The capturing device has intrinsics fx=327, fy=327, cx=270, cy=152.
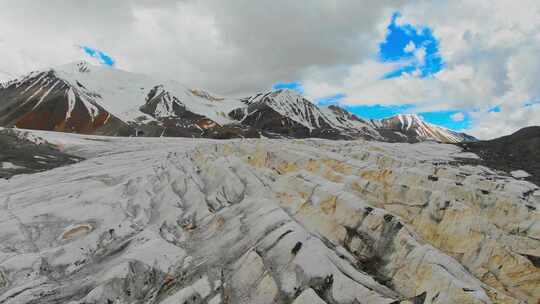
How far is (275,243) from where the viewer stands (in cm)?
1609

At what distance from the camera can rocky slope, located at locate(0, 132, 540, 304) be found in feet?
45.9

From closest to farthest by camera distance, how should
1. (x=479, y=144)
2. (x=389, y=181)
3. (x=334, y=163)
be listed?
(x=389, y=181)
(x=334, y=163)
(x=479, y=144)

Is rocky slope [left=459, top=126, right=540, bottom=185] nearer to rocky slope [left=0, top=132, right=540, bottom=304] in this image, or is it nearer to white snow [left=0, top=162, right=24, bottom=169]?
rocky slope [left=0, top=132, right=540, bottom=304]

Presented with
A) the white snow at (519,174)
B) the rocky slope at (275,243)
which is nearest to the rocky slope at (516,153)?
the white snow at (519,174)

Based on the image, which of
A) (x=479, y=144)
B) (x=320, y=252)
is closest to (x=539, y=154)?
(x=479, y=144)

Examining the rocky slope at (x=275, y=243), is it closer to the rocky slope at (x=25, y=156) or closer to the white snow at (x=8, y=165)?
the rocky slope at (x=25, y=156)

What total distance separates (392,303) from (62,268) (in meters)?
17.9

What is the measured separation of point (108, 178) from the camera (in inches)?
1549

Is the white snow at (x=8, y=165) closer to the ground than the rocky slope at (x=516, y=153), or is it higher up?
closer to the ground

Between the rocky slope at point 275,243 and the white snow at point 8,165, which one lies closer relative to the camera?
the rocky slope at point 275,243

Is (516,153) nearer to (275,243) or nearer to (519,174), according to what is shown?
(519,174)

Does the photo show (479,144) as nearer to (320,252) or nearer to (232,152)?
(232,152)

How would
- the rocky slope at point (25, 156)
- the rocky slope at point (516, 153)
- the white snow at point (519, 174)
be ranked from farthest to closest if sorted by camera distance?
the rocky slope at point (516, 153)
the white snow at point (519, 174)
the rocky slope at point (25, 156)

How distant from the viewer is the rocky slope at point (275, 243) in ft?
45.9
